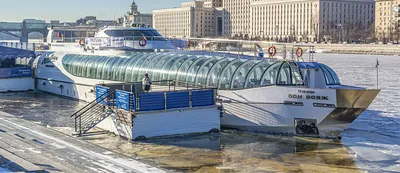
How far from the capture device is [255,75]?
2688cm

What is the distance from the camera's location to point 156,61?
1304 inches

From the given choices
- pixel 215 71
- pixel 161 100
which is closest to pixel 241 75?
pixel 215 71

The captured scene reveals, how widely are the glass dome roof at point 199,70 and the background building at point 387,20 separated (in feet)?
462

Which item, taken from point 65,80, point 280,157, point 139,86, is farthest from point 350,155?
point 65,80

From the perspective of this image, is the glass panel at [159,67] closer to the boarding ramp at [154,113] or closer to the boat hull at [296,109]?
the boarding ramp at [154,113]

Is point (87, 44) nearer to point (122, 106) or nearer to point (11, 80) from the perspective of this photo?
point (11, 80)

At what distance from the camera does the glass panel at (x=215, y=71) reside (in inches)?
1121

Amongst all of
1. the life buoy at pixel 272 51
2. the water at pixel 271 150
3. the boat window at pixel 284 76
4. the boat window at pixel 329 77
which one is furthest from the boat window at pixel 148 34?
the boat window at pixel 329 77

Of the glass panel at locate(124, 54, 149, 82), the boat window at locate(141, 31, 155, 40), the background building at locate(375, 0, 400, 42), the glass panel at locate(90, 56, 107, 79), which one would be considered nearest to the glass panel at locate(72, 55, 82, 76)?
the glass panel at locate(90, 56, 107, 79)

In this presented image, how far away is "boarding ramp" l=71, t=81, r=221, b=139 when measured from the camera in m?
24.4

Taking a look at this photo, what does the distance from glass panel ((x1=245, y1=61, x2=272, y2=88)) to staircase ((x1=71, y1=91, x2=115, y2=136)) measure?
627 centimetres

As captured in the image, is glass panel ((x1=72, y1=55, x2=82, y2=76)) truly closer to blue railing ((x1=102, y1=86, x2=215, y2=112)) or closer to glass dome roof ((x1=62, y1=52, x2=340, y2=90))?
glass dome roof ((x1=62, y1=52, x2=340, y2=90))

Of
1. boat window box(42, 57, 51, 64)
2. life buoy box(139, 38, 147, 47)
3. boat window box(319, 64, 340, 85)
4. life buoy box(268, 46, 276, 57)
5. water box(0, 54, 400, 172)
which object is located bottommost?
water box(0, 54, 400, 172)

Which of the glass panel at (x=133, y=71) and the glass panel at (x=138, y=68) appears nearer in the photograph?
the glass panel at (x=138, y=68)
